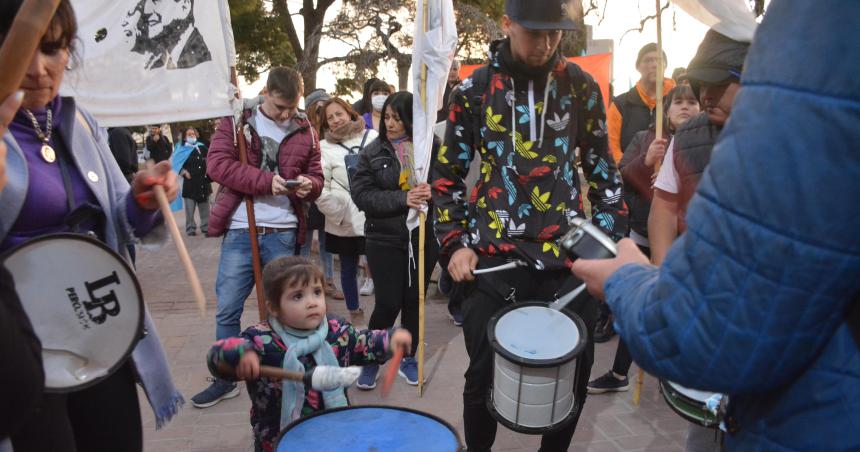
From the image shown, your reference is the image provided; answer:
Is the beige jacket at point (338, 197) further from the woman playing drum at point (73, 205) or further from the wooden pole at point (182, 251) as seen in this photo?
the wooden pole at point (182, 251)

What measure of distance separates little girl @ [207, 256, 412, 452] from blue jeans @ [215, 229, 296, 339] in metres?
1.50

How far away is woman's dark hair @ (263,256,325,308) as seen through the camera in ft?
8.84

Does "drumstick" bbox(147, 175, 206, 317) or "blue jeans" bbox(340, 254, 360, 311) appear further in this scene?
"blue jeans" bbox(340, 254, 360, 311)

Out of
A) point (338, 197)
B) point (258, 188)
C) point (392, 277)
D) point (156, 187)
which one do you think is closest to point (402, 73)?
point (338, 197)

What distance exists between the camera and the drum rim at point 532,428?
262 cm

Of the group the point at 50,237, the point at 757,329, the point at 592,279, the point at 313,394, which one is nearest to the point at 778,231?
the point at 757,329

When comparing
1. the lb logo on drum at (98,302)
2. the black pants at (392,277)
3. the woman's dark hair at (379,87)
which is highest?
the lb logo on drum at (98,302)

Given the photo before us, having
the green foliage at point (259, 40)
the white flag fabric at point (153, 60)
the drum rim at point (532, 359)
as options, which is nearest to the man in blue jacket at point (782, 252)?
the drum rim at point (532, 359)

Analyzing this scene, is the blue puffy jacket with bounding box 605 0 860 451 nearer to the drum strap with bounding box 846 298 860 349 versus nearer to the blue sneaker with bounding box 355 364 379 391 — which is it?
the drum strap with bounding box 846 298 860 349

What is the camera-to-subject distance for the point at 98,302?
1.83m

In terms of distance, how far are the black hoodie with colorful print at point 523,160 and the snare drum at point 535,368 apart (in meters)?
0.23

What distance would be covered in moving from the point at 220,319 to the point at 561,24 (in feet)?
9.19

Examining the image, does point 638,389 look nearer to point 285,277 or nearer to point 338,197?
point 285,277

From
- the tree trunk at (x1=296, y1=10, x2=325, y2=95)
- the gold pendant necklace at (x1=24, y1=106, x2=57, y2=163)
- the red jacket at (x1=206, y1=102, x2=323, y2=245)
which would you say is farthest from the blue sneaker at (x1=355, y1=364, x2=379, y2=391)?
the tree trunk at (x1=296, y1=10, x2=325, y2=95)
